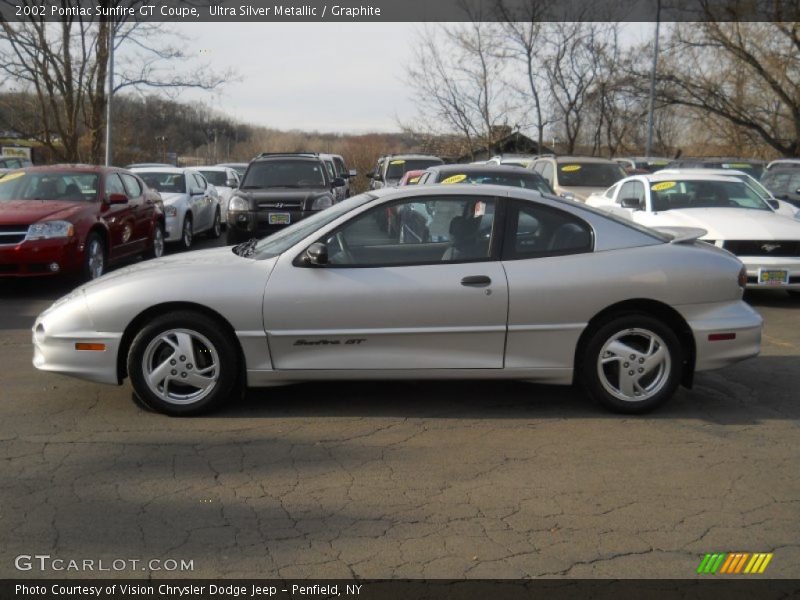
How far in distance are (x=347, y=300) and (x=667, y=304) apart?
7.00 ft

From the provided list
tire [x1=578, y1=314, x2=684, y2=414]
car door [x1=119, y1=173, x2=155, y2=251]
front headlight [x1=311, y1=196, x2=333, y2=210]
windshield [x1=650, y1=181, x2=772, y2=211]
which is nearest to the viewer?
tire [x1=578, y1=314, x2=684, y2=414]

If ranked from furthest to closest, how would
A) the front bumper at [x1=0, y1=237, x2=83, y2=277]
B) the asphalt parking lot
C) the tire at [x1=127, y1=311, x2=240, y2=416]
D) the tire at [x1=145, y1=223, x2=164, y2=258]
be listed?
the tire at [x1=145, y1=223, x2=164, y2=258] < the front bumper at [x1=0, y1=237, x2=83, y2=277] < the tire at [x1=127, y1=311, x2=240, y2=416] < the asphalt parking lot

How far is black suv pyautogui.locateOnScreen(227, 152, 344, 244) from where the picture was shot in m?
13.5

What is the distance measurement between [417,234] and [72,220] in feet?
20.2

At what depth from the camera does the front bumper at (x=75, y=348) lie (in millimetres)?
5496

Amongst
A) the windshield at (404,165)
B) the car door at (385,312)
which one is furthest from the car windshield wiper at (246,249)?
the windshield at (404,165)

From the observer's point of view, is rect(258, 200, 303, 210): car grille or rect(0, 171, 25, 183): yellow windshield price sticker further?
rect(258, 200, 303, 210): car grille

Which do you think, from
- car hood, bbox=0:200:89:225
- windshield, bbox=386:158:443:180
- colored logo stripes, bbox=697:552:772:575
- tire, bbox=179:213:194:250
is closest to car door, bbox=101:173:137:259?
car hood, bbox=0:200:89:225

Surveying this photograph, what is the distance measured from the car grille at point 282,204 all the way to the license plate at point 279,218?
4.8 inches

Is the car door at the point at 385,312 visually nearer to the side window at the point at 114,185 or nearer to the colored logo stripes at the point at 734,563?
the colored logo stripes at the point at 734,563

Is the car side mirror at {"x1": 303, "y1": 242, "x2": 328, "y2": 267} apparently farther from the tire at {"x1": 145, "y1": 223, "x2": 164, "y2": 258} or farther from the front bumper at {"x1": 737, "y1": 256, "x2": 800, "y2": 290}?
the tire at {"x1": 145, "y1": 223, "x2": 164, "y2": 258}

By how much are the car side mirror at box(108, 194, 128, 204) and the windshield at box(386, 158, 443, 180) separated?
1015 cm
